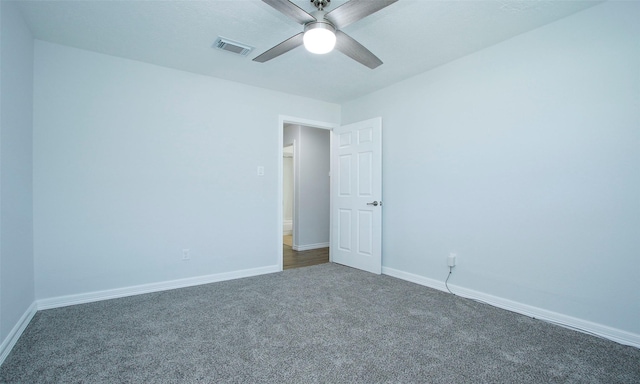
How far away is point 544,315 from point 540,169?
3.99ft

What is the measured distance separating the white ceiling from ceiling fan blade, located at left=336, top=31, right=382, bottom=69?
262mm

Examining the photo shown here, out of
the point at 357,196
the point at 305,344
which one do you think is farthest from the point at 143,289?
the point at 357,196

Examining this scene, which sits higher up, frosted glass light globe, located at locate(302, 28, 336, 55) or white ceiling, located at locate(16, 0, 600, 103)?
white ceiling, located at locate(16, 0, 600, 103)

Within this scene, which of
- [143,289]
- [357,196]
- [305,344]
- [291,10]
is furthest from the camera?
[357,196]

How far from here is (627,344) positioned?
2.10 m

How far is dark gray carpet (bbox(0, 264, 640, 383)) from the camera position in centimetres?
175

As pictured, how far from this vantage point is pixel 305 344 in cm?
209

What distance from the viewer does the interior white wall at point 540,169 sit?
2.16 meters

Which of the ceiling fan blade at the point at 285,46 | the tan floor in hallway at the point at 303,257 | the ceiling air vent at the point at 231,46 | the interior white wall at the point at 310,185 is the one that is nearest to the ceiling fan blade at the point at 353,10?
the ceiling fan blade at the point at 285,46

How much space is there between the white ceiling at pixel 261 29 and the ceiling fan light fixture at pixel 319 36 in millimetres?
311

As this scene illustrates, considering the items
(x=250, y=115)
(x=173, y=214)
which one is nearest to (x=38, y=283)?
(x=173, y=214)

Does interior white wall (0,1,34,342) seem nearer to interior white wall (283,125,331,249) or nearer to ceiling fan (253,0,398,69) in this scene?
ceiling fan (253,0,398,69)

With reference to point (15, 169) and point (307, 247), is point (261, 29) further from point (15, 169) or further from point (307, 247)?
point (307, 247)

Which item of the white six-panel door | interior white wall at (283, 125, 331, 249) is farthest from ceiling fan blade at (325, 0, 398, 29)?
interior white wall at (283, 125, 331, 249)
